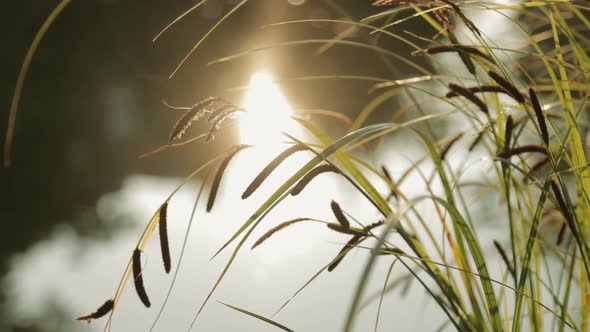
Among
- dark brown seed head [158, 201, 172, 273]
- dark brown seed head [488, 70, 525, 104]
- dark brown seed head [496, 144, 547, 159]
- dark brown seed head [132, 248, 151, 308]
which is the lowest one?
dark brown seed head [132, 248, 151, 308]

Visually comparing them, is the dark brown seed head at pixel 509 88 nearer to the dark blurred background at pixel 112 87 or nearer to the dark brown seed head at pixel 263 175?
the dark brown seed head at pixel 263 175

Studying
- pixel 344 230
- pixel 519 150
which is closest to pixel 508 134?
pixel 519 150

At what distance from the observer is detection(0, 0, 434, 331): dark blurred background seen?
214cm

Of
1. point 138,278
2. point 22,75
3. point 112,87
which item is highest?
point 112,87

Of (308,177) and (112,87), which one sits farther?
(112,87)

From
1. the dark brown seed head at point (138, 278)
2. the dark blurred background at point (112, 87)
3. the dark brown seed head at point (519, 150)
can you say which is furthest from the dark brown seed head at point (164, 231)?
the dark blurred background at point (112, 87)

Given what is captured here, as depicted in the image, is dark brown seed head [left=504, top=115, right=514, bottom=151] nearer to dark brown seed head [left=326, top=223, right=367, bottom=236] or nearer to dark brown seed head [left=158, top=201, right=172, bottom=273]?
dark brown seed head [left=326, top=223, right=367, bottom=236]

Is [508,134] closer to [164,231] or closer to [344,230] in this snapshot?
[344,230]

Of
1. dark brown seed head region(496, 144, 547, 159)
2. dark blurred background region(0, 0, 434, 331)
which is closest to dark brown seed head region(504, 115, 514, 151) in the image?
dark brown seed head region(496, 144, 547, 159)

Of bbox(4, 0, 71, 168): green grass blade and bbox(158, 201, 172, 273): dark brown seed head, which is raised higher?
bbox(4, 0, 71, 168): green grass blade

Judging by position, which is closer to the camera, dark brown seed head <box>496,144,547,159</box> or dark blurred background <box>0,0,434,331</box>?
dark brown seed head <box>496,144,547,159</box>

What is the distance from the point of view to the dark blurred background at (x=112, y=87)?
7.01ft

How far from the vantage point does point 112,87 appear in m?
3.03

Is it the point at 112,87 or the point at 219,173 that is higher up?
the point at 112,87
